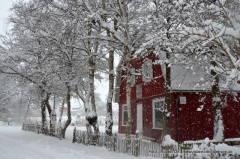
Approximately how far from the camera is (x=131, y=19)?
38.9ft

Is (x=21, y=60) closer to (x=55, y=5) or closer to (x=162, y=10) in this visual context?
(x=55, y=5)

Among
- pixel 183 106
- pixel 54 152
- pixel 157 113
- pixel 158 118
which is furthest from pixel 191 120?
pixel 54 152

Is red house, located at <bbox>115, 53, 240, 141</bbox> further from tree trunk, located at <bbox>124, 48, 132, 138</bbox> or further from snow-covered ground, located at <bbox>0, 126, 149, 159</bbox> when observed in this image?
snow-covered ground, located at <bbox>0, 126, 149, 159</bbox>

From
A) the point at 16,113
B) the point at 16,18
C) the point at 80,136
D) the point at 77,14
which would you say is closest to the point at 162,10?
the point at 77,14

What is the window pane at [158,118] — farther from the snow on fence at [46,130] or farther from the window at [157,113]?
the snow on fence at [46,130]

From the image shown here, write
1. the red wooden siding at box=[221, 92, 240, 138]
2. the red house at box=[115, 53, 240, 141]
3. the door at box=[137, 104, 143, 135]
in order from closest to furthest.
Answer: the red house at box=[115, 53, 240, 141] < the red wooden siding at box=[221, 92, 240, 138] < the door at box=[137, 104, 143, 135]

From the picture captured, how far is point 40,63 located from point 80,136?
6.80 metres

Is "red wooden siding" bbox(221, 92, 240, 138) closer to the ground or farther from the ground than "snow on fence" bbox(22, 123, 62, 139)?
farther from the ground

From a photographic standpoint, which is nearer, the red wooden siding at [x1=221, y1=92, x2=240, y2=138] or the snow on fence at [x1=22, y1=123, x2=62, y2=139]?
the red wooden siding at [x1=221, y1=92, x2=240, y2=138]

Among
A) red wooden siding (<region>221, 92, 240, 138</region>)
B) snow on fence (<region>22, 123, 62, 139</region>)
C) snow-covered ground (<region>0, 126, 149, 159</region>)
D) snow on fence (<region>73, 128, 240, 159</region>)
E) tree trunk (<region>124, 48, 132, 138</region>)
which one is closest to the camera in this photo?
snow on fence (<region>73, 128, 240, 159</region>)

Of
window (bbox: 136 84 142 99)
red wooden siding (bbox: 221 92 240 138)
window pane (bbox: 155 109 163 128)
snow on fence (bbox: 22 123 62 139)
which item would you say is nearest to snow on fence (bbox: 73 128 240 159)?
window pane (bbox: 155 109 163 128)

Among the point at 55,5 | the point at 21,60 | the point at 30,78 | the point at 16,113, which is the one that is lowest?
the point at 16,113

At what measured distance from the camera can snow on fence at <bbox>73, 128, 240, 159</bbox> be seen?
7488 millimetres

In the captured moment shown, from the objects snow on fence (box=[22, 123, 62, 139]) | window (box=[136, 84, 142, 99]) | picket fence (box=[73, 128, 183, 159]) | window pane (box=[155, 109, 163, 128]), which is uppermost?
window (box=[136, 84, 142, 99])
